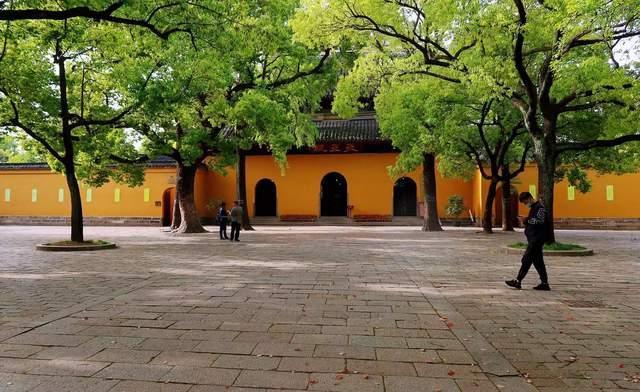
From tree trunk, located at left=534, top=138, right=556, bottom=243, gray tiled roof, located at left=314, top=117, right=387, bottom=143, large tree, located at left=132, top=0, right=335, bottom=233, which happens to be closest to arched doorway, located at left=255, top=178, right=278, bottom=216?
gray tiled roof, located at left=314, top=117, right=387, bottom=143

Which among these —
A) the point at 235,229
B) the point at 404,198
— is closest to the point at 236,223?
the point at 235,229

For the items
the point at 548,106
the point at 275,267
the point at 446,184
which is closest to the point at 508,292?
the point at 275,267

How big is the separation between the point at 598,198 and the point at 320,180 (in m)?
15.8

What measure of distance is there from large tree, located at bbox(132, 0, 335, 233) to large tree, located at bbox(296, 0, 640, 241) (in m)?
2.12

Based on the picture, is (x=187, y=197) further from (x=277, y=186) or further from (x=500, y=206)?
(x=500, y=206)

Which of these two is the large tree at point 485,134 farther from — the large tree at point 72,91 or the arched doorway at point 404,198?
the large tree at point 72,91

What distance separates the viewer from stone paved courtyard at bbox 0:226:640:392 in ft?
10.4

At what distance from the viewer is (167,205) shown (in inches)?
1109

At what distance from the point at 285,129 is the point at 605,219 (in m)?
19.2

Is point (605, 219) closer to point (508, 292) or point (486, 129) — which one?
point (486, 129)

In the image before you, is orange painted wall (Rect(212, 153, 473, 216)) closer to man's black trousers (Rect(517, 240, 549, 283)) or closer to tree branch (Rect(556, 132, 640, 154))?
tree branch (Rect(556, 132, 640, 154))

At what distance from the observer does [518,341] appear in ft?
13.5

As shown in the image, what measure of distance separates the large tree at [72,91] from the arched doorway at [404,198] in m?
17.6

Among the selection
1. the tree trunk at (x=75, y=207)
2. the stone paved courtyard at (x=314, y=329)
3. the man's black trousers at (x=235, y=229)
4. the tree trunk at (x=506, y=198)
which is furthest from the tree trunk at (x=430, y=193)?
the tree trunk at (x=75, y=207)
